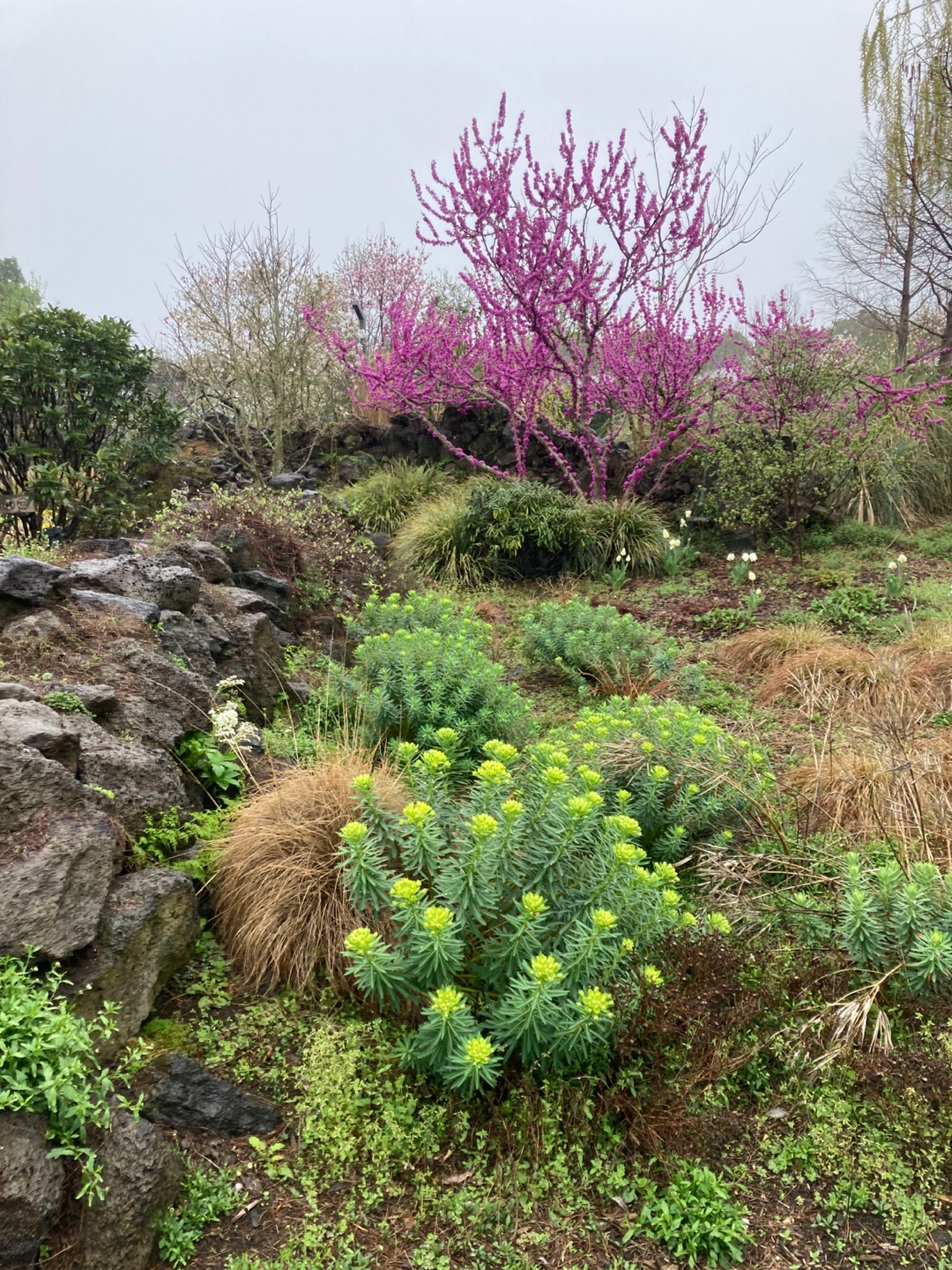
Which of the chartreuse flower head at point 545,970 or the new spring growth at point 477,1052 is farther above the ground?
the chartreuse flower head at point 545,970

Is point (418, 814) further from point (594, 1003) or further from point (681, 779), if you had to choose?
point (681, 779)

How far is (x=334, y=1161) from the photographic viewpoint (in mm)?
1840

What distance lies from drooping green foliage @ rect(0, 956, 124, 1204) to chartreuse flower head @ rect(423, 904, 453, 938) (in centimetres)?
77

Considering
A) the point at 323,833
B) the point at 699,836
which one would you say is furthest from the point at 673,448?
the point at 323,833

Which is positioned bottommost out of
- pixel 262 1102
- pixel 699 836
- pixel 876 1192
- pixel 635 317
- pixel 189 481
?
pixel 876 1192

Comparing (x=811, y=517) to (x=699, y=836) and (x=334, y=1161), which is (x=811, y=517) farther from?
(x=334, y=1161)

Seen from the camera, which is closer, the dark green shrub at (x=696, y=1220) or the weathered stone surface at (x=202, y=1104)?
the dark green shrub at (x=696, y=1220)

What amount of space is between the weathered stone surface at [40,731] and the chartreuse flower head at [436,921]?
4.49 ft

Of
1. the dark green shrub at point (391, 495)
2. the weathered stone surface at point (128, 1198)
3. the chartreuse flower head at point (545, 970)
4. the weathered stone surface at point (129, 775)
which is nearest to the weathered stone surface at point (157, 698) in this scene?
the weathered stone surface at point (129, 775)

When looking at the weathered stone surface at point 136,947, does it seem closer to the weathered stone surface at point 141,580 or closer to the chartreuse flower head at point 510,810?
the chartreuse flower head at point 510,810

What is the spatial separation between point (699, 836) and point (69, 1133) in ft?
7.58

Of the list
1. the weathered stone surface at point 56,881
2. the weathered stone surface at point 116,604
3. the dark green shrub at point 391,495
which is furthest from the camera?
the dark green shrub at point 391,495

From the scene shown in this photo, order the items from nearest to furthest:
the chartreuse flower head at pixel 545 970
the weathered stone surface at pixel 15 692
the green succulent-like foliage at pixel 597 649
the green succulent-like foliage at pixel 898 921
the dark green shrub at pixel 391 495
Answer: the chartreuse flower head at pixel 545 970 < the green succulent-like foliage at pixel 898 921 < the weathered stone surface at pixel 15 692 < the green succulent-like foliage at pixel 597 649 < the dark green shrub at pixel 391 495

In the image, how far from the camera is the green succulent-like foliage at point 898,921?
211 centimetres
